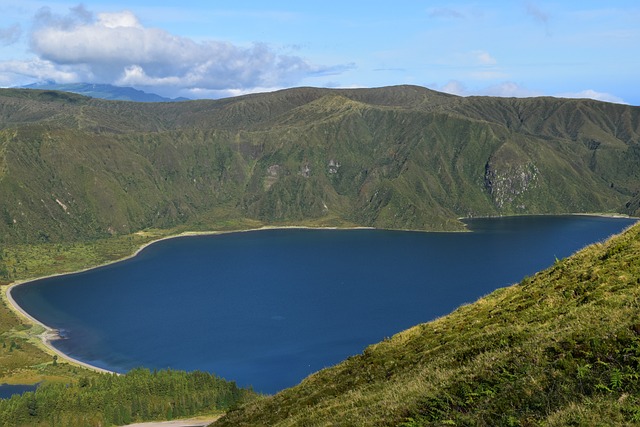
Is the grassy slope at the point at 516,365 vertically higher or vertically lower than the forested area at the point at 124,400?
higher

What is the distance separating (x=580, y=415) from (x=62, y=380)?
685 ft

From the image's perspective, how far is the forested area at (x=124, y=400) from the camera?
158 meters

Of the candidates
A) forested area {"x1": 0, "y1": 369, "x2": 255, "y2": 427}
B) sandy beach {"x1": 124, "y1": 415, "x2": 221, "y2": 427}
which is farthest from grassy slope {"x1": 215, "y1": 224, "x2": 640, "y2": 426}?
forested area {"x1": 0, "y1": 369, "x2": 255, "y2": 427}

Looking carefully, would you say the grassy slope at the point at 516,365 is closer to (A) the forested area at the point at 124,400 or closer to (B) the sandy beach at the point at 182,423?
(B) the sandy beach at the point at 182,423

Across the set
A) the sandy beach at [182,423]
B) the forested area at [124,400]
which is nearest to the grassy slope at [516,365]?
the sandy beach at [182,423]

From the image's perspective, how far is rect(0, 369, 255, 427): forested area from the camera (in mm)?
157875

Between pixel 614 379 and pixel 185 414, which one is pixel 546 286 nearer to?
pixel 614 379

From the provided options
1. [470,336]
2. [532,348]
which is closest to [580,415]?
[532,348]

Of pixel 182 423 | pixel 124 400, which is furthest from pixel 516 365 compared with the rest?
pixel 124 400

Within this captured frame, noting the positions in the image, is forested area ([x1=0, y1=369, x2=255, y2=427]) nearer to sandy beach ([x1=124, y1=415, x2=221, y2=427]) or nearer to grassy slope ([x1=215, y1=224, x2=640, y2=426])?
sandy beach ([x1=124, y1=415, x2=221, y2=427])

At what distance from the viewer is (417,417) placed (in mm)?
27438

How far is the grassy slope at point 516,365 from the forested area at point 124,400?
117 meters

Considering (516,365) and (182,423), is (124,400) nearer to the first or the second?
(182,423)

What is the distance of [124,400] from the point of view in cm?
16338
